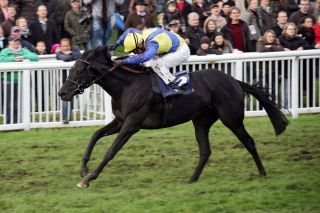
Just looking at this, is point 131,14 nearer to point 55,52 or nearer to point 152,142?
point 55,52

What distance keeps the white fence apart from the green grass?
0.73 feet

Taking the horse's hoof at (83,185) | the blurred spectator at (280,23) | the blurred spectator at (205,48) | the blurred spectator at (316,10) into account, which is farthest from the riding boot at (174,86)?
the blurred spectator at (316,10)

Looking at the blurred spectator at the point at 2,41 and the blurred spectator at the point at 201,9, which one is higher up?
the blurred spectator at the point at 201,9

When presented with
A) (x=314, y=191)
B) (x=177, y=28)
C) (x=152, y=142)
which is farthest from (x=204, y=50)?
(x=314, y=191)

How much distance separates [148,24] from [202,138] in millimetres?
6426

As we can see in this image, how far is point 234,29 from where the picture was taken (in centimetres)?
1662

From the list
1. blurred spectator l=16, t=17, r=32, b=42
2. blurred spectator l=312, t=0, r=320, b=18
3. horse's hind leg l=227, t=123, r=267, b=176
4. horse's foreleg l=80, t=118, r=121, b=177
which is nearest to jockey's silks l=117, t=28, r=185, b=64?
horse's foreleg l=80, t=118, r=121, b=177

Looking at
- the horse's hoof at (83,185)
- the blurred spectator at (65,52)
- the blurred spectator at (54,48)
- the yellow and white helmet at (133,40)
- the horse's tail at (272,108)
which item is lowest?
the horse's hoof at (83,185)

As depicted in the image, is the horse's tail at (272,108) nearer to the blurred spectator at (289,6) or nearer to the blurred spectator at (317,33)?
the blurred spectator at (317,33)

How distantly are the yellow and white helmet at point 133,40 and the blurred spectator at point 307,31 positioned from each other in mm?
6409

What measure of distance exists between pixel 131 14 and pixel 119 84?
22.2ft

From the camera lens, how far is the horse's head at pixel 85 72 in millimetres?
10516

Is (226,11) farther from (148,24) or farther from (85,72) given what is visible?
(85,72)

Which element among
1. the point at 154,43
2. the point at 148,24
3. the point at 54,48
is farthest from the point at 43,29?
the point at 154,43
